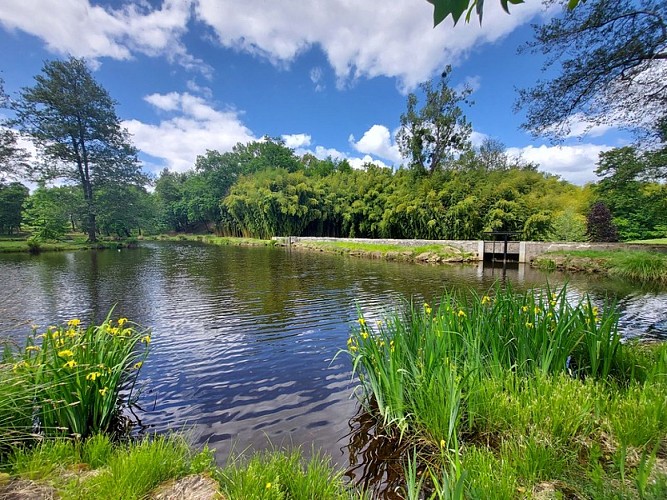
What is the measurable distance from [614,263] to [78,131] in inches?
1484

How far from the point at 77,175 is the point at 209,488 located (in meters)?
35.3

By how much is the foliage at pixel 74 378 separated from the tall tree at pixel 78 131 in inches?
1206

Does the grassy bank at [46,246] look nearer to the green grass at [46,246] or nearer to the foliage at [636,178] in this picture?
the green grass at [46,246]

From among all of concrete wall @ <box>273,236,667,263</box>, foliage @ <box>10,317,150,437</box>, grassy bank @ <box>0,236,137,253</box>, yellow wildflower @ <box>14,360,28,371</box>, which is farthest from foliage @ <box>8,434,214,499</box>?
grassy bank @ <box>0,236,137,253</box>

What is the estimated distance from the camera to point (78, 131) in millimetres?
27328

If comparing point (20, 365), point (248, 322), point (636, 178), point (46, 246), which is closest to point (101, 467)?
point (20, 365)

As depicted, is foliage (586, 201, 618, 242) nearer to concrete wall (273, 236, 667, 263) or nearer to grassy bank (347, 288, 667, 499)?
concrete wall (273, 236, 667, 263)

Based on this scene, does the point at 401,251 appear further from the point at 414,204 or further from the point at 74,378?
the point at 74,378

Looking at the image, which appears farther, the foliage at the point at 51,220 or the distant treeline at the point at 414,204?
the foliage at the point at 51,220

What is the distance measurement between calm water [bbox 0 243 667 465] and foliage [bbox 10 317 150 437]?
0.54 meters

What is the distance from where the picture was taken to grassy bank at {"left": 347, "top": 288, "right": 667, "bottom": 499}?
6.13 ft

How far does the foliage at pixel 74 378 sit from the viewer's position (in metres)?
2.48

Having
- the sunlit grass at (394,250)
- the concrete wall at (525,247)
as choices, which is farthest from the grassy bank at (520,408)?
the sunlit grass at (394,250)

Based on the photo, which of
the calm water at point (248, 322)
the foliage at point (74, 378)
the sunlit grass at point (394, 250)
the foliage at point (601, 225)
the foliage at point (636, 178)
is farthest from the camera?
the foliage at point (601, 225)
